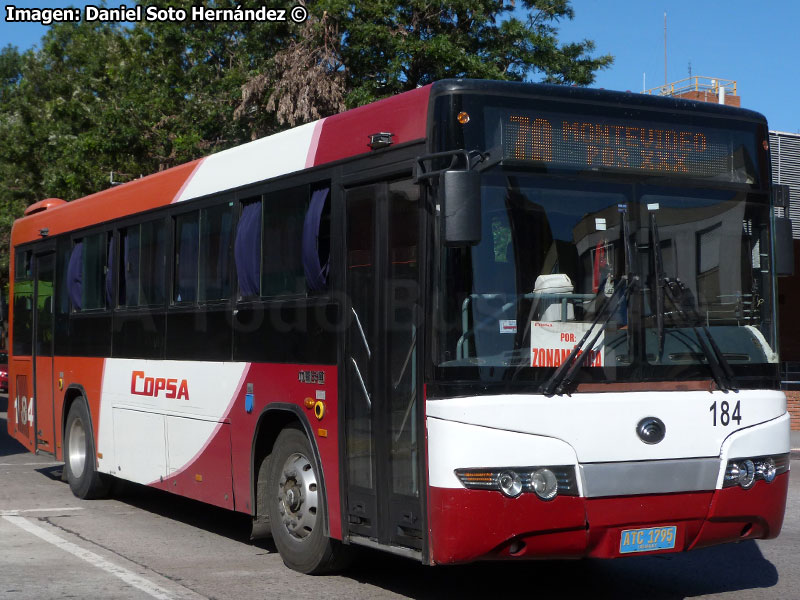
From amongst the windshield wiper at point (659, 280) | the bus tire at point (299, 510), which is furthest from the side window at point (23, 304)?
the windshield wiper at point (659, 280)

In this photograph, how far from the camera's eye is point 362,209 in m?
7.68

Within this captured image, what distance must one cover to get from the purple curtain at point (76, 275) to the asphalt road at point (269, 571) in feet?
9.33

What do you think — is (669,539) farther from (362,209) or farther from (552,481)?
(362,209)

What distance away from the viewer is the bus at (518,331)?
6598 mm

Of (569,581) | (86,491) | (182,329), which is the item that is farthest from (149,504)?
(569,581)

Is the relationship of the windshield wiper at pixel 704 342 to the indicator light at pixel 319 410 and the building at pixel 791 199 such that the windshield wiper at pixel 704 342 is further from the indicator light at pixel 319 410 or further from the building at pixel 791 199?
the building at pixel 791 199

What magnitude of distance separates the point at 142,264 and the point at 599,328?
591cm

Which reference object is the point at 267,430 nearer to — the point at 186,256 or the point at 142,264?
the point at 186,256

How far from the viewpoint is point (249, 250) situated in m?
9.17

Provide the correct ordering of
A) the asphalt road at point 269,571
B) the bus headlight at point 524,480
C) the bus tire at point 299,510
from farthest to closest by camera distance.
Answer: the bus tire at point 299,510 → the asphalt road at point 269,571 → the bus headlight at point 524,480

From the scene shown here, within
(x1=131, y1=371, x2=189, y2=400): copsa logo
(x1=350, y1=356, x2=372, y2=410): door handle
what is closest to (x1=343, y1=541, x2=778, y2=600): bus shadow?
(x1=350, y1=356, x2=372, y2=410): door handle

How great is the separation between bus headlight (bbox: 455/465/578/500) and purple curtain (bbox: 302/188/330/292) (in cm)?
217

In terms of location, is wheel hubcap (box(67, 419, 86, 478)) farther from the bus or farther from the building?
the building

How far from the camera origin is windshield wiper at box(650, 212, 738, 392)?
700cm
